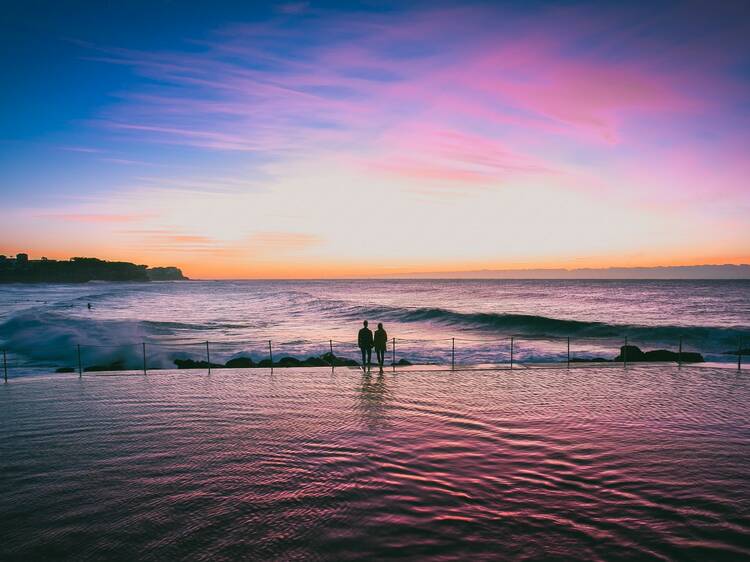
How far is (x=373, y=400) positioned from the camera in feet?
40.2

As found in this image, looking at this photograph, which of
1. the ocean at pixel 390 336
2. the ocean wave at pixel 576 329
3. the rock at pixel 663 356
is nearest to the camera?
the rock at pixel 663 356

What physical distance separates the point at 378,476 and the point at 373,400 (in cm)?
503

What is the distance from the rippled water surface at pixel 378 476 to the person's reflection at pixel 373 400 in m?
0.09

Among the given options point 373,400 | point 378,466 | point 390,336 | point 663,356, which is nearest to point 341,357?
point 373,400

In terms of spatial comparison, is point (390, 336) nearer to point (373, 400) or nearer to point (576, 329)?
point (576, 329)

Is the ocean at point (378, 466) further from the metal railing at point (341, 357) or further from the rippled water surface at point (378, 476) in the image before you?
the metal railing at point (341, 357)

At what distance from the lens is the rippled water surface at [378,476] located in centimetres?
549

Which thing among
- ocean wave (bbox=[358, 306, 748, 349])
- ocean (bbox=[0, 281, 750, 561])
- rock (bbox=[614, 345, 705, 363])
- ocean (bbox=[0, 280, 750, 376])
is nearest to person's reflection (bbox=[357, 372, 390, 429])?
ocean (bbox=[0, 281, 750, 561])

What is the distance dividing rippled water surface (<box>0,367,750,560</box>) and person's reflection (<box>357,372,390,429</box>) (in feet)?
0.30

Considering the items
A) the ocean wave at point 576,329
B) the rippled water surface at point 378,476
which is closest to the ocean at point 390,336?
the ocean wave at point 576,329

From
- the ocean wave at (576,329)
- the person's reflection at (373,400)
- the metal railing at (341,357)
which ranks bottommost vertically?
the ocean wave at (576,329)

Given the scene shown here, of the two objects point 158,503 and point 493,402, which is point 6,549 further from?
point 493,402

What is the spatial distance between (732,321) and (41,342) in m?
65.8

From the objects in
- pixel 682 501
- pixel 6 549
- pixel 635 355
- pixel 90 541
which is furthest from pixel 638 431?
pixel 635 355
